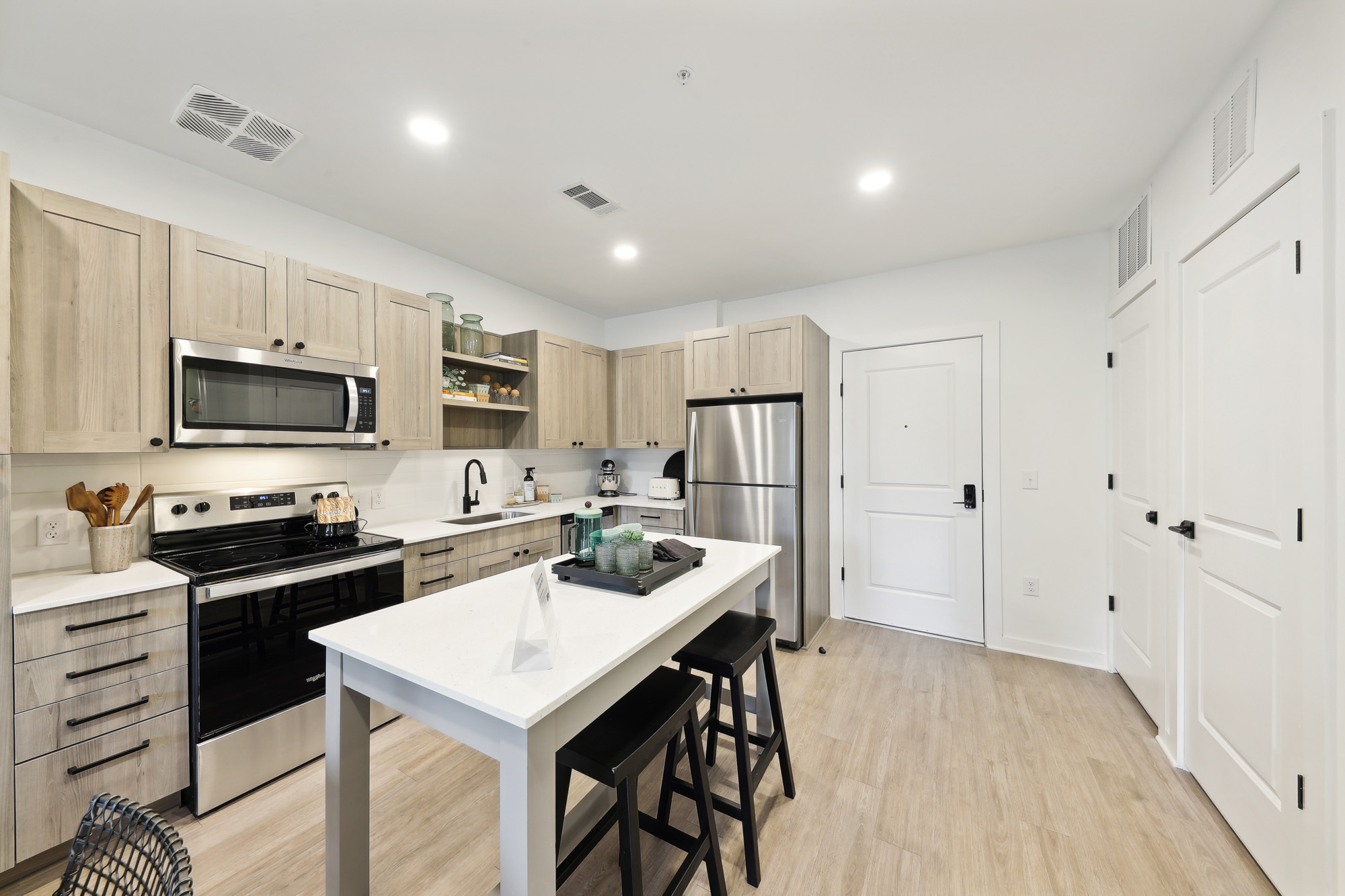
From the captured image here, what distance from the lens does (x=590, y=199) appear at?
2.61 m

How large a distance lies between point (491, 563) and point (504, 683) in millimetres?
2190

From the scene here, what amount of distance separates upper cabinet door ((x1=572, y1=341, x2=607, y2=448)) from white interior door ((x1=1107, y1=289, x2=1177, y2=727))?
3.52m

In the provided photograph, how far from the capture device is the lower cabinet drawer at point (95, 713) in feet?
5.02

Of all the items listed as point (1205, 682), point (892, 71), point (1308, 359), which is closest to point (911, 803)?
point (1205, 682)

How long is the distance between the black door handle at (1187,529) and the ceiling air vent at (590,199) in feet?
9.57

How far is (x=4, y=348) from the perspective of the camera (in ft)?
4.85

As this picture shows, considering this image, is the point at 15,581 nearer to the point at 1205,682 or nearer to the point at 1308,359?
the point at 1308,359

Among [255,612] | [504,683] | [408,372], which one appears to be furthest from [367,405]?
[504,683]

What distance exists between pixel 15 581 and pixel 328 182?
1997 millimetres

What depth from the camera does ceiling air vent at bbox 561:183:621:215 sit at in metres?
2.50

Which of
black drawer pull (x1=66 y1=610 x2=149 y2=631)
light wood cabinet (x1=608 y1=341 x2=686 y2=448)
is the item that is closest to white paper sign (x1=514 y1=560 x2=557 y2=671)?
black drawer pull (x1=66 y1=610 x2=149 y2=631)

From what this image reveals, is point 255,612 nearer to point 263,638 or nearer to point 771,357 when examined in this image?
point 263,638

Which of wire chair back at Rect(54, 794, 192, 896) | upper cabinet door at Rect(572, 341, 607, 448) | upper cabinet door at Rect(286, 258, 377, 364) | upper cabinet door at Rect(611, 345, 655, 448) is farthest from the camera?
upper cabinet door at Rect(611, 345, 655, 448)

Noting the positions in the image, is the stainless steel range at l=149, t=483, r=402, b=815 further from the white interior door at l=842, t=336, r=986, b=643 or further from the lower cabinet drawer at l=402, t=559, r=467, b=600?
the white interior door at l=842, t=336, r=986, b=643
